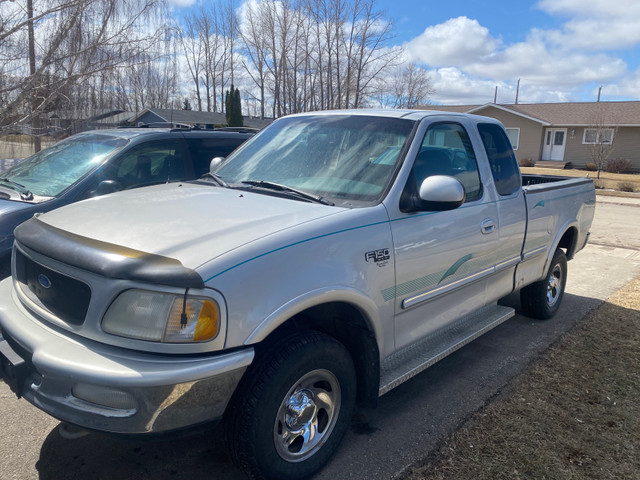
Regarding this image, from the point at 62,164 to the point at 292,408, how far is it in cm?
415

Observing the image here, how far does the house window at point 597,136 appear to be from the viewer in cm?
2873

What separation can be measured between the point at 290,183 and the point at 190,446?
69.0 inches

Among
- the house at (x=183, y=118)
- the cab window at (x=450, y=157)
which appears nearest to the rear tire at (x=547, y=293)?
the cab window at (x=450, y=157)

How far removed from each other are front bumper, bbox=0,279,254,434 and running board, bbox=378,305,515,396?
1186mm

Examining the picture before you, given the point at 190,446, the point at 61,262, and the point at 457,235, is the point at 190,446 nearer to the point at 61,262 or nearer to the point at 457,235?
the point at 61,262

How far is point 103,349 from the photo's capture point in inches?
87.2

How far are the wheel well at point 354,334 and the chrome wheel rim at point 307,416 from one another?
22cm

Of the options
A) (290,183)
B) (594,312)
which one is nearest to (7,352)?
(290,183)

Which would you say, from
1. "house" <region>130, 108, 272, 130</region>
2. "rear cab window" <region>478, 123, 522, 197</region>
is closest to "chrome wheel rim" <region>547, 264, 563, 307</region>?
"rear cab window" <region>478, 123, 522, 197</region>

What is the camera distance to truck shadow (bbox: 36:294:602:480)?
9.26 ft

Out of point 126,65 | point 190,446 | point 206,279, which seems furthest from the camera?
point 126,65

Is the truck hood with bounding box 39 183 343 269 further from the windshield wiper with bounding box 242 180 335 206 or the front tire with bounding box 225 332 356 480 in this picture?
the front tire with bounding box 225 332 356 480

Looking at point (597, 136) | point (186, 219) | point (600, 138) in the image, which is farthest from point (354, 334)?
point (597, 136)

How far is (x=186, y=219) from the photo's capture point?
2652 mm
